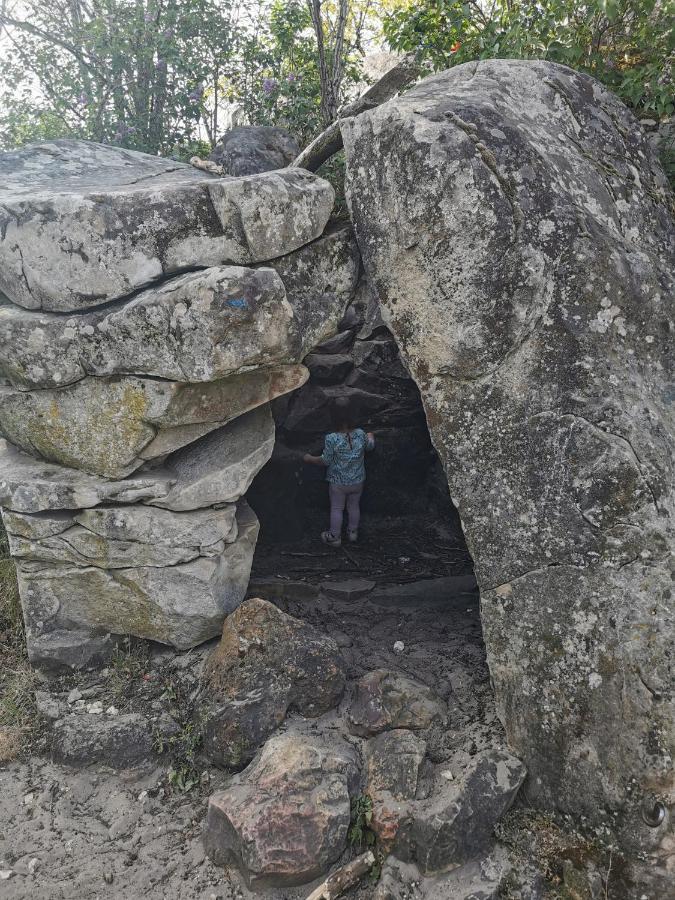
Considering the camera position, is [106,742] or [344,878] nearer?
[344,878]

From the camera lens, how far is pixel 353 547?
632cm

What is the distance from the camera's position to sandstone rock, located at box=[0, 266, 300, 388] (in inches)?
146

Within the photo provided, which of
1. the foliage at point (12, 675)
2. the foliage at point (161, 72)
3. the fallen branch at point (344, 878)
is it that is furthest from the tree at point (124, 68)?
the fallen branch at point (344, 878)

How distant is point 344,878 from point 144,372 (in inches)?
112

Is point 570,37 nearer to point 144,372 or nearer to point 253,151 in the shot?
point 253,151

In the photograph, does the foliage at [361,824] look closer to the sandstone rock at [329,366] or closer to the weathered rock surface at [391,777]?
the weathered rock surface at [391,777]

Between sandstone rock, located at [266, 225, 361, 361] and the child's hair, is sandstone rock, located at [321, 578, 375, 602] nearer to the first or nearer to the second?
the child's hair

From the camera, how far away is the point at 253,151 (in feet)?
20.1

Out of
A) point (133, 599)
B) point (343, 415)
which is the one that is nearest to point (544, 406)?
point (133, 599)

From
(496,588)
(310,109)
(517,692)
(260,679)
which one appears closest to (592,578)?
(496,588)

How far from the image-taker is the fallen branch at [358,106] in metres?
4.52

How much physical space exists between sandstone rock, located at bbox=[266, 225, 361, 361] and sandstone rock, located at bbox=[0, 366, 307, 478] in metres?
0.35

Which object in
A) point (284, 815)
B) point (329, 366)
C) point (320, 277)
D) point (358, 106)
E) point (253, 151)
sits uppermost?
point (358, 106)

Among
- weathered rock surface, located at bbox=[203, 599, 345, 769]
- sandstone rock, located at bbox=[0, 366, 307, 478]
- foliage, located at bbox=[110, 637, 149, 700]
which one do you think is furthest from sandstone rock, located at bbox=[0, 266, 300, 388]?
foliage, located at bbox=[110, 637, 149, 700]
